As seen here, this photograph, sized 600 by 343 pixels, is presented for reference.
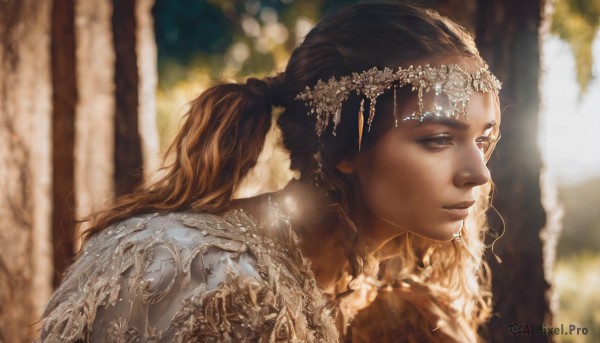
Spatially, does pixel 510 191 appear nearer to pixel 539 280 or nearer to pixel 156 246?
pixel 539 280

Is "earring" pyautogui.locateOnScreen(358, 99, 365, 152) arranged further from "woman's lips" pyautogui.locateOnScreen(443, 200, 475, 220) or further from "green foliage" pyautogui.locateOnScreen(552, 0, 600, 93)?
"green foliage" pyautogui.locateOnScreen(552, 0, 600, 93)

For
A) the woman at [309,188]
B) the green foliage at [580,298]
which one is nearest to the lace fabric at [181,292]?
the woman at [309,188]

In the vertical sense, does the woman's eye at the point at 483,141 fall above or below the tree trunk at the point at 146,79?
below

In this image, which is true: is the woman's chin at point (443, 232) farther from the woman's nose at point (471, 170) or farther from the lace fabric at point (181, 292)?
the lace fabric at point (181, 292)

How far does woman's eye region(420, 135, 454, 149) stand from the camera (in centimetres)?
231

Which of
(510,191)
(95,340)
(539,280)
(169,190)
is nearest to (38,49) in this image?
(169,190)

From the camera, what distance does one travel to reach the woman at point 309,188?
1.99 m

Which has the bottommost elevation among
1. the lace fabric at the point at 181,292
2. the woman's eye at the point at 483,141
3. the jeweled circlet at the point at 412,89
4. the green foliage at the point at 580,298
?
the green foliage at the point at 580,298

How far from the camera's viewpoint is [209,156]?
93.7 inches

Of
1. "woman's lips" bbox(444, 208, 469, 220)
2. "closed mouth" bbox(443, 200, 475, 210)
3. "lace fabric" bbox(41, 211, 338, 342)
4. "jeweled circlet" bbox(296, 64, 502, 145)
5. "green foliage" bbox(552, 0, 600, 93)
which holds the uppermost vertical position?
"green foliage" bbox(552, 0, 600, 93)

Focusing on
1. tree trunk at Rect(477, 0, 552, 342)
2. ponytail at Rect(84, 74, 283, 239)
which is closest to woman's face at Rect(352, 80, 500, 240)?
ponytail at Rect(84, 74, 283, 239)

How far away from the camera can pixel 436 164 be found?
Answer: 2.29 m

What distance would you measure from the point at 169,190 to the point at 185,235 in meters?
0.36

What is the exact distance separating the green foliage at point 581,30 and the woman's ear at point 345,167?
1934 millimetres
